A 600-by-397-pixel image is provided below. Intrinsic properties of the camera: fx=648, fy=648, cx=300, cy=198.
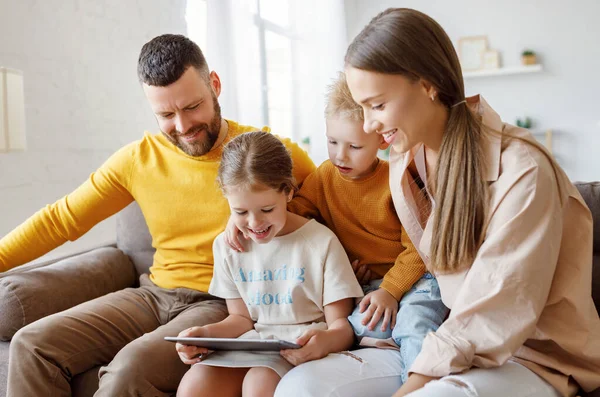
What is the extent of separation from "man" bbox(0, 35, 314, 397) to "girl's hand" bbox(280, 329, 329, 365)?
34 cm

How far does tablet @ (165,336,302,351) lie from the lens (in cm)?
132

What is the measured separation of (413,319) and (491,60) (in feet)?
17.1

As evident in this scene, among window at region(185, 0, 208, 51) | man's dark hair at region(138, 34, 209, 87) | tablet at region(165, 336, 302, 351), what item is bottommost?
tablet at region(165, 336, 302, 351)

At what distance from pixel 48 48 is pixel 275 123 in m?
2.28

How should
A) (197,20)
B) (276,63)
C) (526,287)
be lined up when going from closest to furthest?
(526,287)
(197,20)
(276,63)

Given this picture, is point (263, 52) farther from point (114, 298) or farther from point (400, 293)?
point (400, 293)

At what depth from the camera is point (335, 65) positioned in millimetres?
5020

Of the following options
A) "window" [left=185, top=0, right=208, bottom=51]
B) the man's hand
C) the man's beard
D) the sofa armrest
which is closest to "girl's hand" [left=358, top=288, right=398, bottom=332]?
the man's hand

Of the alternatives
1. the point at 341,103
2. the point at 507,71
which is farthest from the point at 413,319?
the point at 507,71

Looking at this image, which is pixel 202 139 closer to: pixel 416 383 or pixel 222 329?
pixel 222 329

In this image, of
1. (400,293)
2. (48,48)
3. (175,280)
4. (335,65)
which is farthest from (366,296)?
(335,65)

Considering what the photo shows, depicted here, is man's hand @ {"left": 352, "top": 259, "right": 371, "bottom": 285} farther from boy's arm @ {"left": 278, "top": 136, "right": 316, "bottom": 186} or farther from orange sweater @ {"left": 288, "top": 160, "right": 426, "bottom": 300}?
boy's arm @ {"left": 278, "top": 136, "right": 316, "bottom": 186}

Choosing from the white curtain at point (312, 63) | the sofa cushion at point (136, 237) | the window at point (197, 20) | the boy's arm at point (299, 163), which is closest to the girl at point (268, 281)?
the boy's arm at point (299, 163)

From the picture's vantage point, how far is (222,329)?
1.59 metres
